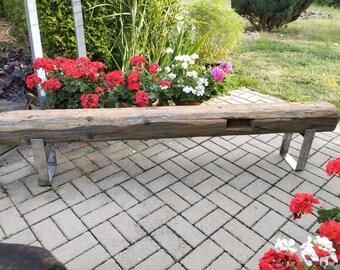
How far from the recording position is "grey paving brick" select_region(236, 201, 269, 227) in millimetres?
2445

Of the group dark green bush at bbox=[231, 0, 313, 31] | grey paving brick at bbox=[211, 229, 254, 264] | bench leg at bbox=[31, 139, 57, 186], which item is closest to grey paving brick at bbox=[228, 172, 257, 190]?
grey paving brick at bbox=[211, 229, 254, 264]

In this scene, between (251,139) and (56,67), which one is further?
(251,139)

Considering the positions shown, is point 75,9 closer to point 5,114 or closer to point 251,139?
point 5,114

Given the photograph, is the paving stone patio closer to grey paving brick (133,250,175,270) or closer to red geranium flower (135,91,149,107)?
grey paving brick (133,250,175,270)

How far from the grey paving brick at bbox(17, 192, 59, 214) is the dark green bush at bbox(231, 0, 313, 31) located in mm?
7398

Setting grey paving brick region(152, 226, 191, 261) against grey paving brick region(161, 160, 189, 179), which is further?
grey paving brick region(161, 160, 189, 179)

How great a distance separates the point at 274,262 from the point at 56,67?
258 cm

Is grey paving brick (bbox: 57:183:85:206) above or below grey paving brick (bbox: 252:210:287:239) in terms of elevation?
below

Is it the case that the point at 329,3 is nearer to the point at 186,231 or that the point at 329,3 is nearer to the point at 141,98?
the point at 141,98

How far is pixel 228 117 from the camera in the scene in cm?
264

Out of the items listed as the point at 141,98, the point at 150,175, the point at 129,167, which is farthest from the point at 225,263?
the point at 141,98

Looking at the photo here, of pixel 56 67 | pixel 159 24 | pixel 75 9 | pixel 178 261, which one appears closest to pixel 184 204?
pixel 178 261

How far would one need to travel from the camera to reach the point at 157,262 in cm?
209

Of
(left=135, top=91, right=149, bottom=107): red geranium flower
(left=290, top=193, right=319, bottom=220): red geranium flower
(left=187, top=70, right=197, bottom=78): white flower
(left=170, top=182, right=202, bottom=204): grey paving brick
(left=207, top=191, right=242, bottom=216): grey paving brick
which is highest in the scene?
(left=187, top=70, right=197, bottom=78): white flower
